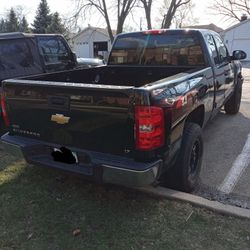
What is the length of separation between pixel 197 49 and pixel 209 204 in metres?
2.39

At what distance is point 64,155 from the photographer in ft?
11.4

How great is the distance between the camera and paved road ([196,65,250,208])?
3.98 m

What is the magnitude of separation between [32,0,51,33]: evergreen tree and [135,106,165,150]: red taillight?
146ft

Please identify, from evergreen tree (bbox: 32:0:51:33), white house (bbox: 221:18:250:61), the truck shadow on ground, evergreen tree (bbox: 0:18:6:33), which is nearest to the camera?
the truck shadow on ground

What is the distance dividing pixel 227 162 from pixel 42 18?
44.8 meters

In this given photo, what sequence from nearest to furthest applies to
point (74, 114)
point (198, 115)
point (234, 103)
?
point (74, 114) < point (198, 115) < point (234, 103)

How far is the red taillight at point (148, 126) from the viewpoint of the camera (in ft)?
9.43

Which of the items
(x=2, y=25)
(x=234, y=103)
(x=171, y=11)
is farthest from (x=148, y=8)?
(x=2, y=25)

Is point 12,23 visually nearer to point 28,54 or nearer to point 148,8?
point 148,8

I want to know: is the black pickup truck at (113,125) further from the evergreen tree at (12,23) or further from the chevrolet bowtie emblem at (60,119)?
the evergreen tree at (12,23)

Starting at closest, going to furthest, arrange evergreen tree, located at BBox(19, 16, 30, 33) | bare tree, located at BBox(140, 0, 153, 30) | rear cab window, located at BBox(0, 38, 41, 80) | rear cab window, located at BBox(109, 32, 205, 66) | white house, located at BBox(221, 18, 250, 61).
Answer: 1. rear cab window, located at BBox(109, 32, 205, 66)
2. rear cab window, located at BBox(0, 38, 41, 80)
3. bare tree, located at BBox(140, 0, 153, 30)
4. white house, located at BBox(221, 18, 250, 61)
5. evergreen tree, located at BBox(19, 16, 30, 33)

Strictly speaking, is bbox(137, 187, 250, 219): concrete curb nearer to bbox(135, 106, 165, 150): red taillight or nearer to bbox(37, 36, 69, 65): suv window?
bbox(135, 106, 165, 150): red taillight

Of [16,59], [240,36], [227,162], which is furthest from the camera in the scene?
[240,36]

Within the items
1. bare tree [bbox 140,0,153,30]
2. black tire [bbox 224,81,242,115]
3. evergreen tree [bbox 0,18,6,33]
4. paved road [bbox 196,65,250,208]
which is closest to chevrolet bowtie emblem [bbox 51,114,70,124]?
paved road [bbox 196,65,250,208]
